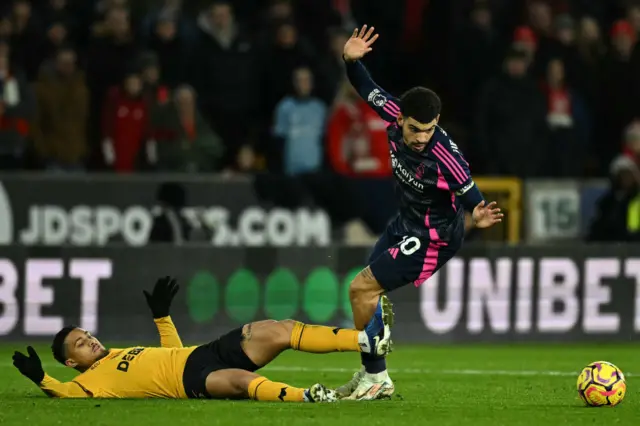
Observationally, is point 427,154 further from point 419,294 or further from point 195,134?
point 195,134

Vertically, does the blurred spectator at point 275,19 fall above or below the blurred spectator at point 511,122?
above

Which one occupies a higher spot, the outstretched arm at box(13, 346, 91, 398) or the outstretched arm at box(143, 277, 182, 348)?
the outstretched arm at box(143, 277, 182, 348)

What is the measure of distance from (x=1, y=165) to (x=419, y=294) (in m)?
4.74

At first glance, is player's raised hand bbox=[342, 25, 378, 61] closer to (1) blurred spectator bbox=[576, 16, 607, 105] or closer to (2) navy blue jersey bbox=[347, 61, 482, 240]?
(2) navy blue jersey bbox=[347, 61, 482, 240]

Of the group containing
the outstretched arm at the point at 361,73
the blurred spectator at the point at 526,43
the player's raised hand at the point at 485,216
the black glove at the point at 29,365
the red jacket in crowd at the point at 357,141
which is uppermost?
the blurred spectator at the point at 526,43

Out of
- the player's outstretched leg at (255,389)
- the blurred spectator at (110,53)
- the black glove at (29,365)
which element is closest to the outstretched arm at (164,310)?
the player's outstretched leg at (255,389)

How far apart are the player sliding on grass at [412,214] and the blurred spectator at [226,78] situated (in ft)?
22.1

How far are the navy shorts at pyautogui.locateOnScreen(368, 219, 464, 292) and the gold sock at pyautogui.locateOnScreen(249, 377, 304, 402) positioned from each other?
0.98 meters

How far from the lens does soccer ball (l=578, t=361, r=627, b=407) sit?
895 centimetres

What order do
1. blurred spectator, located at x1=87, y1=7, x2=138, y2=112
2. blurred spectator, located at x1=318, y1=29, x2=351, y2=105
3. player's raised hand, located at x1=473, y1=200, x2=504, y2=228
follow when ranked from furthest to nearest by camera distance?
blurred spectator, located at x1=318, y1=29, x2=351, y2=105 < blurred spectator, located at x1=87, y1=7, x2=138, y2=112 < player's raised hand, located at x1=473, y1=200, x2=504, y2=228

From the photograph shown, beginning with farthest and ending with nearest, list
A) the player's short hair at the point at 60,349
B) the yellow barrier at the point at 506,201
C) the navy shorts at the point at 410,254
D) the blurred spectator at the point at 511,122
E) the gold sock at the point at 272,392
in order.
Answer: the blurred spectator at the point at 511,122 < the yellow barrier at the point at 506,201 < the player's short hair at the point at 60,349 < the navy shorts at the point at 410,254 < the gold sock at the point at 272,392

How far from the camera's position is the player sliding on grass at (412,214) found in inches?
359

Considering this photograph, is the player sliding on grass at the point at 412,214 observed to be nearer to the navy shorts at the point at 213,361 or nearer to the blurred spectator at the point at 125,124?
the navy shorts at the point at 213,361

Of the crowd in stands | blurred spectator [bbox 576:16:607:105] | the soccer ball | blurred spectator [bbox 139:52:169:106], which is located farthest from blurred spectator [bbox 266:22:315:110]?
the soccer ball
